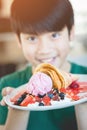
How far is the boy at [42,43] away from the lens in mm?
657

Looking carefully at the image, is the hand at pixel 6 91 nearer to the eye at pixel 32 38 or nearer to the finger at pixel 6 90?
the finger at pixel 6 90

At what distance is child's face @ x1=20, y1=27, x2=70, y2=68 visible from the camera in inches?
26.2

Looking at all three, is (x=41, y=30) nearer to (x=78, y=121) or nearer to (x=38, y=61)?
(x=38, y=61)

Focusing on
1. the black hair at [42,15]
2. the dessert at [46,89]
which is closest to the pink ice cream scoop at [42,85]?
the dessert at [46,89]

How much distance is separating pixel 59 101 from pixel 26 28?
0.18 m

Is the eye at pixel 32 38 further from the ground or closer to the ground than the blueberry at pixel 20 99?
further from the ground

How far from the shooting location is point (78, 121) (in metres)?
0.66

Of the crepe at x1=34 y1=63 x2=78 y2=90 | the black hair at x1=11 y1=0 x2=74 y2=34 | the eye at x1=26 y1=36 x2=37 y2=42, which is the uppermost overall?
the black hair at x1=11 y1=0 x2=74 y2=34

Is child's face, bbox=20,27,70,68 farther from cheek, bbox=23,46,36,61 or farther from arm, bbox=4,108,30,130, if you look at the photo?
arm, bbox=4,108,30,130

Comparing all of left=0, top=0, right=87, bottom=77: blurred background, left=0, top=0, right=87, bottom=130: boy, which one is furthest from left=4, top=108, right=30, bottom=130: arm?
left=0, top=0, right=87, bottom=77: blurred background

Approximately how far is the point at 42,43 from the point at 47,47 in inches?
0.6

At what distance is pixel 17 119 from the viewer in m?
0.65

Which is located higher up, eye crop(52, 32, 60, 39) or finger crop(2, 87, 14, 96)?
eye crop(52, 32, 60, 39)

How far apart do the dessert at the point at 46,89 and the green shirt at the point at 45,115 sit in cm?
4
